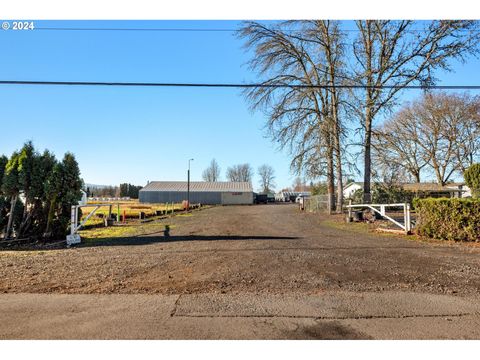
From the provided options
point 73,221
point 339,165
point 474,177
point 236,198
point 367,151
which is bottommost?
point 73,221

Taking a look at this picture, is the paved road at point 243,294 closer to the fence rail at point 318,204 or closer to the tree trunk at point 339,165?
the tree trunk at point 339,165

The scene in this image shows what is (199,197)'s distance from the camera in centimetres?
6253

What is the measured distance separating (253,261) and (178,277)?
183 centimetres

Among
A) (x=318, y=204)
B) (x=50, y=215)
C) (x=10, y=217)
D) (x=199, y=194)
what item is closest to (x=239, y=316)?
(x=50, y=215)

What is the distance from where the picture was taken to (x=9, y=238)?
10.7 meters

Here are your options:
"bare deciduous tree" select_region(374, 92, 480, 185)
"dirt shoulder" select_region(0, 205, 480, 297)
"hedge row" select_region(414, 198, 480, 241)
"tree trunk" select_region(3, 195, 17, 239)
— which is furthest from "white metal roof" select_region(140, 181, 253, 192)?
"dirt shoulder" select_region(0, 205, 480, 297)

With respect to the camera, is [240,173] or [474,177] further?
[240,173]

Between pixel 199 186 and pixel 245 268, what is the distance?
59.9m

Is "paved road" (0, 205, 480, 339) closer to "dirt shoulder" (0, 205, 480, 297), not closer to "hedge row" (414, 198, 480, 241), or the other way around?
"dirt shoulder" (0, 205, 480, 297)

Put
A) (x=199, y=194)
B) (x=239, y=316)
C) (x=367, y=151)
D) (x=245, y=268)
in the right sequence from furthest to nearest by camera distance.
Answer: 1. (x=199, y=194)
2. (x=367, y=151)
3. (x=245, y=268)
4. (x=239, y=316)

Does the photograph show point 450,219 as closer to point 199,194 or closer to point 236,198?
point 236,198

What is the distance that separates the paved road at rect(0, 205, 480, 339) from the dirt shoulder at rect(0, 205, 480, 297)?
0.07ft

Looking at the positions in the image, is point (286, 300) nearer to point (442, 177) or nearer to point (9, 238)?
point (9, 238)

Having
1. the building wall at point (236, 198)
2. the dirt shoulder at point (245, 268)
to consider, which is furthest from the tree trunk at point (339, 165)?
the building wall at point (236, 198)
